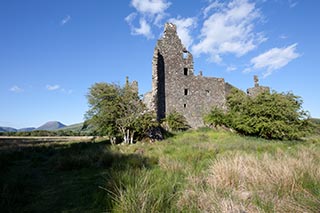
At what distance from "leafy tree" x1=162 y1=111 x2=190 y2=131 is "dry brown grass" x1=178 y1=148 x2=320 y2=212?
43.1ft

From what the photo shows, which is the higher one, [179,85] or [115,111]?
[179,85]

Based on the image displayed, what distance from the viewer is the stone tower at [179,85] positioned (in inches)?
714

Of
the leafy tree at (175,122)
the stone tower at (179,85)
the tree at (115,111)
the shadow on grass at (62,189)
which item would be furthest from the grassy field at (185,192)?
the stone tower at (179,85)

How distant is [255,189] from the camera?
3350mm

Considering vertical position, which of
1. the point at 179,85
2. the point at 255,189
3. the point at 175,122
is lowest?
the point at 255,189

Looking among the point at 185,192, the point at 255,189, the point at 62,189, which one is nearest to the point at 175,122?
the point at 62,189

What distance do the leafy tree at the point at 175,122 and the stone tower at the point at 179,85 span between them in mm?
422

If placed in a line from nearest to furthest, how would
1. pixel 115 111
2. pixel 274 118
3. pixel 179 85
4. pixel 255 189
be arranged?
pixel 255 189
pixel 115 111
pixel 274 118
pixel 179 85

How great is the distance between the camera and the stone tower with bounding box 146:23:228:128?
59.5 ft

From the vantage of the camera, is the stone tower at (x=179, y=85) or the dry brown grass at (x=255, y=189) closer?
the dry brown grass at (x=255, y=189)

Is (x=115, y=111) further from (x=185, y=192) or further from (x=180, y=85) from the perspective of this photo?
(x=185, y=192)

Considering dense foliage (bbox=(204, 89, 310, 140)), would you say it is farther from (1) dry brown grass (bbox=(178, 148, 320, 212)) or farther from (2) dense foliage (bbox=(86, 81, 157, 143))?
(1) dry brown grass (bbox=(178, 148, 320, 212))

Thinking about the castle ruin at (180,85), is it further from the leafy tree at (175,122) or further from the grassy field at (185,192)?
the grassy field at (185,192)

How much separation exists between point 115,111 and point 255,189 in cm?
980
